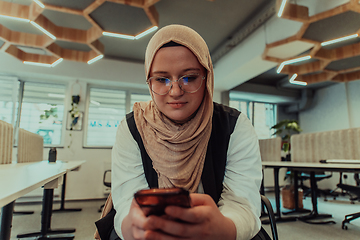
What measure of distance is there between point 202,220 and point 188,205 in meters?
0.06

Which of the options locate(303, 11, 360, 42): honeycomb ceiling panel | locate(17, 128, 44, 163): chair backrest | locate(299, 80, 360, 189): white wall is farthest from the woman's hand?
locate(299, 80, 360, 189): white wall

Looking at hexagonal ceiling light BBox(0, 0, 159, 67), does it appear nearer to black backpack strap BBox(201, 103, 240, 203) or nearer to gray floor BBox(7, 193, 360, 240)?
black backpack strap BBox(201, 103, 240, 203)

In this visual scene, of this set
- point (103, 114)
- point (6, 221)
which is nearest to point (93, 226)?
point (6, 221)

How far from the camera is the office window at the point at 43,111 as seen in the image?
496cm

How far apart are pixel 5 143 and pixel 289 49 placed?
4.14 metres

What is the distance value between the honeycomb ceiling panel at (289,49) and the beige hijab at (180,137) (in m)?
3.23

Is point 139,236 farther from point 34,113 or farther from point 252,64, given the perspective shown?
point 34,113

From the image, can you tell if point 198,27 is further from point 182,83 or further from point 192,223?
point 192,223

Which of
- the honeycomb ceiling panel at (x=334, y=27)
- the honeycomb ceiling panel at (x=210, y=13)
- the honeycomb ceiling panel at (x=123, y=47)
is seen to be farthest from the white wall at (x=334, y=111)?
the honeycomb ceiling panel at (x=123, y=47)

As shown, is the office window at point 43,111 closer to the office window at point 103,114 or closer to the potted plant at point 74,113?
the potted plant at point 74,113

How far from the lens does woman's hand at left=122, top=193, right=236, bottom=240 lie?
443 millimetres

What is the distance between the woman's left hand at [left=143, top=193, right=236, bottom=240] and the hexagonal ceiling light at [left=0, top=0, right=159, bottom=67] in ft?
7.75

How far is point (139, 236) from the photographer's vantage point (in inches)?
19.0

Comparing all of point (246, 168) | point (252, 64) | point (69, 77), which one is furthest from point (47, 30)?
point (252, 64)
